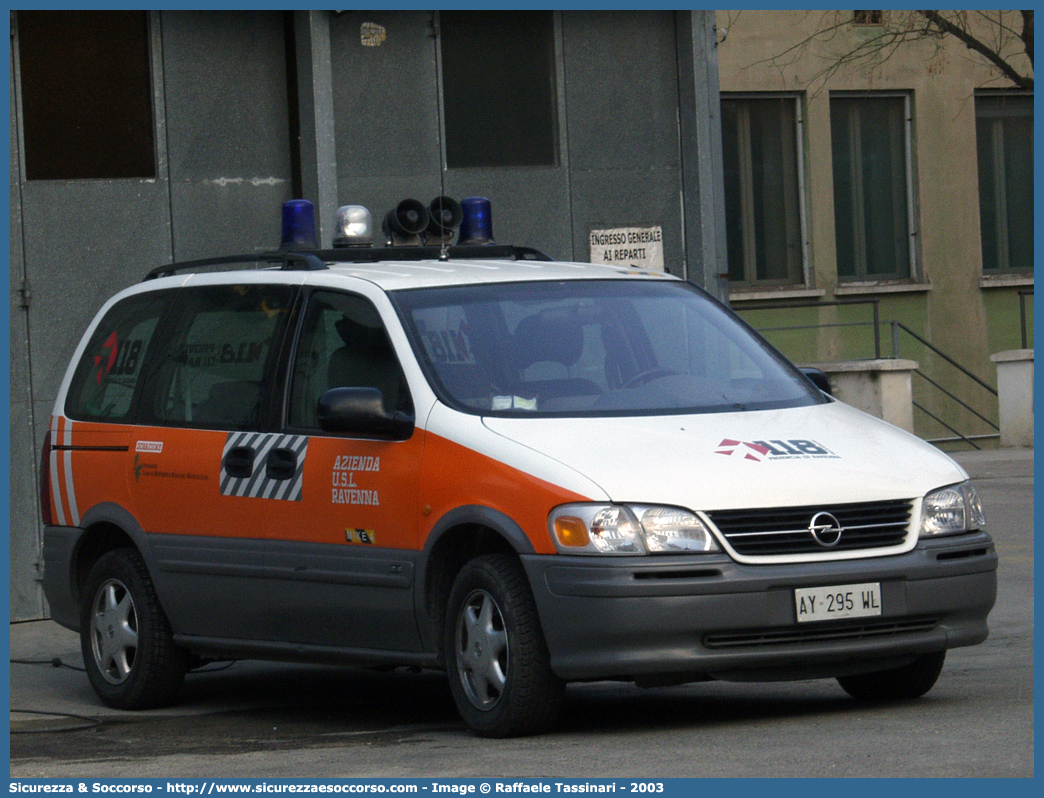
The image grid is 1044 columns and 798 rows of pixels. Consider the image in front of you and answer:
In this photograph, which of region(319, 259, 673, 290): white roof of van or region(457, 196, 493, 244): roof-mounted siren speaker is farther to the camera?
region(457, 196, 493, 244): roof-mounted siren speaker

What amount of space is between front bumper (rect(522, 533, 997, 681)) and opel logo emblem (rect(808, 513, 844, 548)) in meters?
0.08

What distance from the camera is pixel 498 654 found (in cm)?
703

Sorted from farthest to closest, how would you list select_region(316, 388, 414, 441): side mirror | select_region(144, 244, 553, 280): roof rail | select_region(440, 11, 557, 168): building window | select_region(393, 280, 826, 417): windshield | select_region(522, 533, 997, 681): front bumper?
1. select_region(440, 11, 557, 168): building window
2. select_region(144, 244, 553, 280): roof rail
3. select_region(393, 280, 826, 417): windshield
4. select_region(316, 388, 414, 441): side mirror
5. select_region(522, 533, 997, 681): front bumper

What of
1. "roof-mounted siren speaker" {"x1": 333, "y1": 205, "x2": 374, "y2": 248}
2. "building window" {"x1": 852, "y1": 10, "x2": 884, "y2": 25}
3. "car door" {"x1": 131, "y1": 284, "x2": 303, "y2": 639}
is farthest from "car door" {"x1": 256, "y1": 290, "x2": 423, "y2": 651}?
"building window" {"x1": 852, "y1": 10, "x2": 884, "y2": 25}

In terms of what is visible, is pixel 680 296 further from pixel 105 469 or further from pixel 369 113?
pixel 369 113

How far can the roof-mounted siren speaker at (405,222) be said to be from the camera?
10852 mm

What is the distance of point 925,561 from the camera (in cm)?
705

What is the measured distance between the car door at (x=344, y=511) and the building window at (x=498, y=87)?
18.9ft

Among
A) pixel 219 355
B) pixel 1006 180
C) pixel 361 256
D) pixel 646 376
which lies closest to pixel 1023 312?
pixel 1006 180

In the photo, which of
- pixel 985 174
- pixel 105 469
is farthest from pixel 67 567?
pixel 985 174

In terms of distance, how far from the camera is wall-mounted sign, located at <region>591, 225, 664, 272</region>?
1405 centimetres

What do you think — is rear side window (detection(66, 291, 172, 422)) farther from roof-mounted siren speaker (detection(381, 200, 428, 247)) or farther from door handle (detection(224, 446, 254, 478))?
roof-mounted siren speaker (detection(381, 200, 428, 247))

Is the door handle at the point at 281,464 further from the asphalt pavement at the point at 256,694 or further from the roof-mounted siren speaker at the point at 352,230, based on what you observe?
the roof-mounted siren speaker at the point at 352,230

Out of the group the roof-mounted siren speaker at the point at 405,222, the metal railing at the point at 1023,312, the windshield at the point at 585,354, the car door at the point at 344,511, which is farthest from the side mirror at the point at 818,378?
the metal railing at the point at 1023,312
